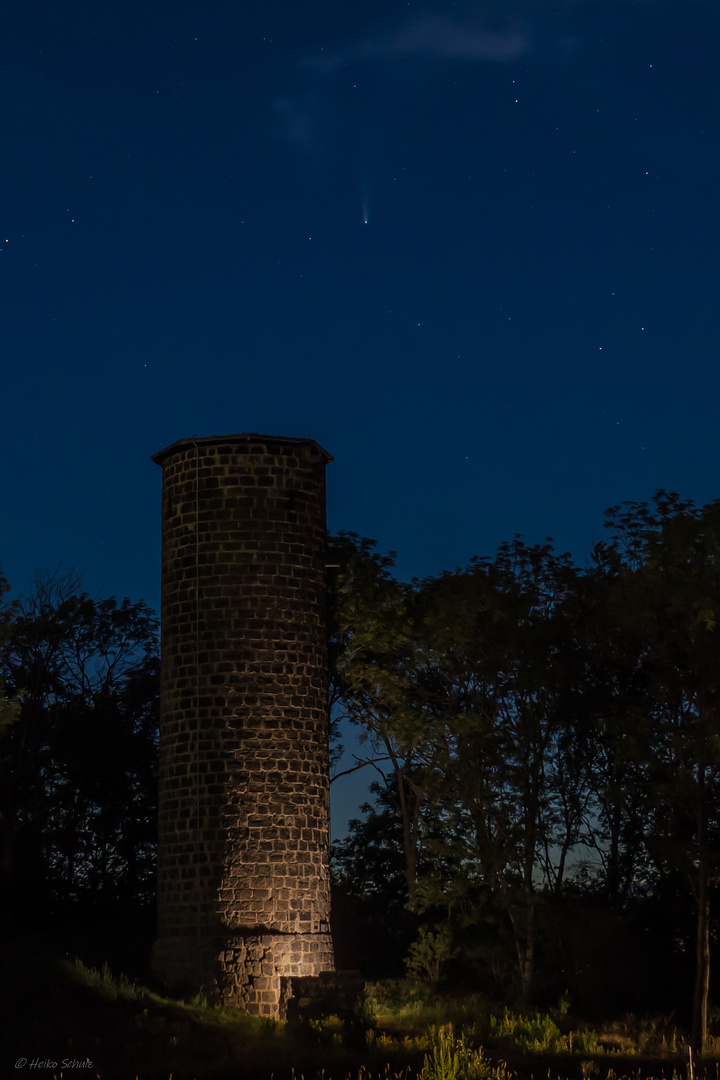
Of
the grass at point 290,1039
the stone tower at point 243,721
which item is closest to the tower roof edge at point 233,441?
the stone tower at point 243,721

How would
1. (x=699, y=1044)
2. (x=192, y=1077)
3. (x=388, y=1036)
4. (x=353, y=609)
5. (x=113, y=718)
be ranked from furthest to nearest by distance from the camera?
(x=113, y=718), (x=353, y=609), (x=699, y=1044), (x=388, y=1036), (x=192, y=1077)

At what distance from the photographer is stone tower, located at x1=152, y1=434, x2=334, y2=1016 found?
71.3 feet

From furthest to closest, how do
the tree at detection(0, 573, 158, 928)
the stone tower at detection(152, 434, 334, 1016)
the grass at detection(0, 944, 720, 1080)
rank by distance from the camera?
the tree at detection(0, 573, 158, 928)
the stone tower at detection(152, 434, 334, 1016)
the grass at detection(0, 944, 720, 1080)

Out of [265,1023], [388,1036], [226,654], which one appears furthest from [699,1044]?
[226,654]

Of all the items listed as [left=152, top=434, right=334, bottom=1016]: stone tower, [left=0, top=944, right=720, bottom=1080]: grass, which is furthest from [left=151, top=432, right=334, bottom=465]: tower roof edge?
[left=0, top=944, right=720, bottom=1080]: grass

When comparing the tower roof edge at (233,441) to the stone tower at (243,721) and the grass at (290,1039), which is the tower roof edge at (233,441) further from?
the grass at (290,1039)

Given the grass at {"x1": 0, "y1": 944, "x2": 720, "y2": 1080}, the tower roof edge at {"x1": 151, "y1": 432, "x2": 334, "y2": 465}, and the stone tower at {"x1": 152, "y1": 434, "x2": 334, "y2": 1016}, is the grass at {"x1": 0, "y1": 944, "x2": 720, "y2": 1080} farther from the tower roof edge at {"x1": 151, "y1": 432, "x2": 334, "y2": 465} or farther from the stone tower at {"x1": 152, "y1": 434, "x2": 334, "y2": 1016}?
the tower roof edge at {"x1": 151, "y1": 432, "x2": 334, "y2": 465}

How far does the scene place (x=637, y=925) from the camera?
99.2ft

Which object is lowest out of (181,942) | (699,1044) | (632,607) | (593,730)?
(699,1044)

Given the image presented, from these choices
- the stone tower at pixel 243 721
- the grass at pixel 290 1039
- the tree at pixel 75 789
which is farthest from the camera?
the tree at pixel 75 789

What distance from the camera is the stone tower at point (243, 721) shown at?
71.3 feet

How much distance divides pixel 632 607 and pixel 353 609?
6593 mm

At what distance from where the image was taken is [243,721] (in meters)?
22.4

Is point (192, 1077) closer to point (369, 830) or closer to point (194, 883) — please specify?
point (194, 883)
